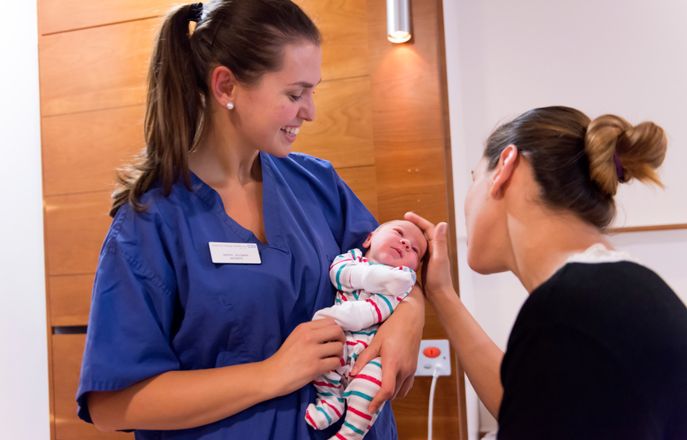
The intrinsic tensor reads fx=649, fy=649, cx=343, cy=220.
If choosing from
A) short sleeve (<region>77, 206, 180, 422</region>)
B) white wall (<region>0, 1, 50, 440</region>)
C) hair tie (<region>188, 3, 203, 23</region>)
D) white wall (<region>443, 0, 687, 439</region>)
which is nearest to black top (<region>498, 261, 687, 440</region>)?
short sleeve (<region>77, 206, 180, 422</region>)

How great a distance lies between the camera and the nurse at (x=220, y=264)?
1.14m

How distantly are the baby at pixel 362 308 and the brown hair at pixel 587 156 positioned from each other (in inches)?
16.4

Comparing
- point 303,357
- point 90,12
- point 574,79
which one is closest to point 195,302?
point 303,357

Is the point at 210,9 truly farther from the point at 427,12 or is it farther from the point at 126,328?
the point at 427,12

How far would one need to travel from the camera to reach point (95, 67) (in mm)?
2381

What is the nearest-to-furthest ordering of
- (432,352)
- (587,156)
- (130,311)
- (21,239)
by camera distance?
(587,156) → (130,311) → (432,352) → (21,239)

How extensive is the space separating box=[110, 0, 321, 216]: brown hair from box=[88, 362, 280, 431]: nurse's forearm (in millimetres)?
330

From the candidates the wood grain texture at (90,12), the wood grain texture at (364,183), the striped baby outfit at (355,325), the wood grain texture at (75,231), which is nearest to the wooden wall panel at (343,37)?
the wood grain texture at (364,183)

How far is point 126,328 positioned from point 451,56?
160 cm

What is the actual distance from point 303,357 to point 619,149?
65 cm

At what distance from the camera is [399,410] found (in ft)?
6.45

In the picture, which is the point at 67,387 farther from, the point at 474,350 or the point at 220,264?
the point at 474,350

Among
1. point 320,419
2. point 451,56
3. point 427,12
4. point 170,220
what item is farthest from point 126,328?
point 451,56

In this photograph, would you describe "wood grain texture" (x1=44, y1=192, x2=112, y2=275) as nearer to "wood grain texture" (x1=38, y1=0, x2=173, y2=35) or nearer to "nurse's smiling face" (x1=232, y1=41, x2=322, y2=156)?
"wood grain texture" (x1=38, y1=0, x2=173, y2=35)
